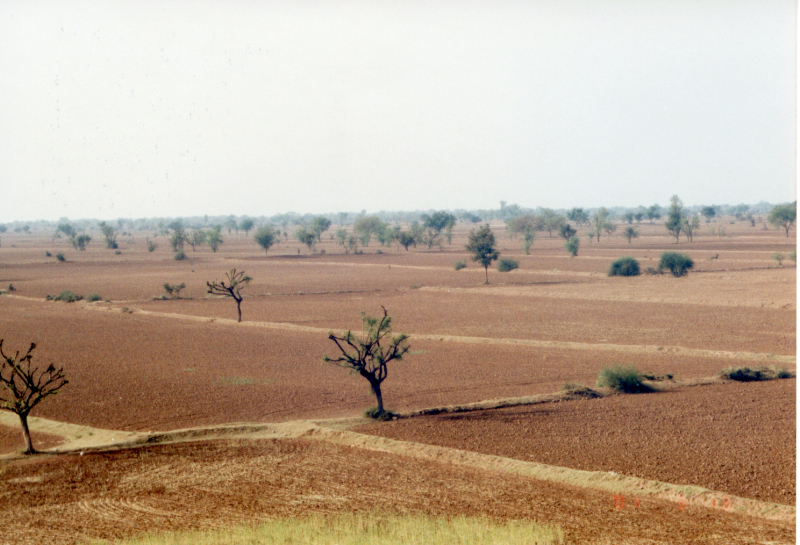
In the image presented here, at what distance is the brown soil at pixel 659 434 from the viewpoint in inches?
561

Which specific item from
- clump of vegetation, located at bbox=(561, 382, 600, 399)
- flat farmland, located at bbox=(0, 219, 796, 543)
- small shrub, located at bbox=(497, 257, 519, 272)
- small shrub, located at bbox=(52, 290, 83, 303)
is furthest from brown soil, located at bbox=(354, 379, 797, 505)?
small shrub, located at bbox=(497, 257, 519, 272)

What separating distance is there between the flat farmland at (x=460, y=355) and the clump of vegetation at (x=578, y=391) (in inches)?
32.7

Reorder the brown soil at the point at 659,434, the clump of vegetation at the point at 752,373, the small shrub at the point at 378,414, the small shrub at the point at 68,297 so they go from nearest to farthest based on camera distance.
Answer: the brown soil at the point at 659,434 → the small shrub at the point at 378,414 → the clump of vegetation at the point at 752,373 → the small shrub at the point at 68,297

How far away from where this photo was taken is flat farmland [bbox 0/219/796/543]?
54.6ft

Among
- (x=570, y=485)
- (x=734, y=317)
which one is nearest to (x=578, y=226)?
(x=734, y=317)

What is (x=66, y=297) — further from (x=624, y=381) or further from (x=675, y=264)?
(x=675, y=264)

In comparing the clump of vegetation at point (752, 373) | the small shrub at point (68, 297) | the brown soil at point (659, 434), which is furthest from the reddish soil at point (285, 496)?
the small shrub at point (68, 297)

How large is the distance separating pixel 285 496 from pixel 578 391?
11.0 meters

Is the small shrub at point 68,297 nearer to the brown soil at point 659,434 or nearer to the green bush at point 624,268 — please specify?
the brown soil at point 659,434

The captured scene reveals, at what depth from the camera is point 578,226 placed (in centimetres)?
18638

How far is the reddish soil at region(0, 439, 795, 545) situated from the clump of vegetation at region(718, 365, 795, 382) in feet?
38.8

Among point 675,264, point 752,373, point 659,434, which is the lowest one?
point 659,434

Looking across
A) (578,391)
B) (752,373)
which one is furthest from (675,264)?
(578,391)

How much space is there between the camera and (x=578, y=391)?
2148 centimetres
